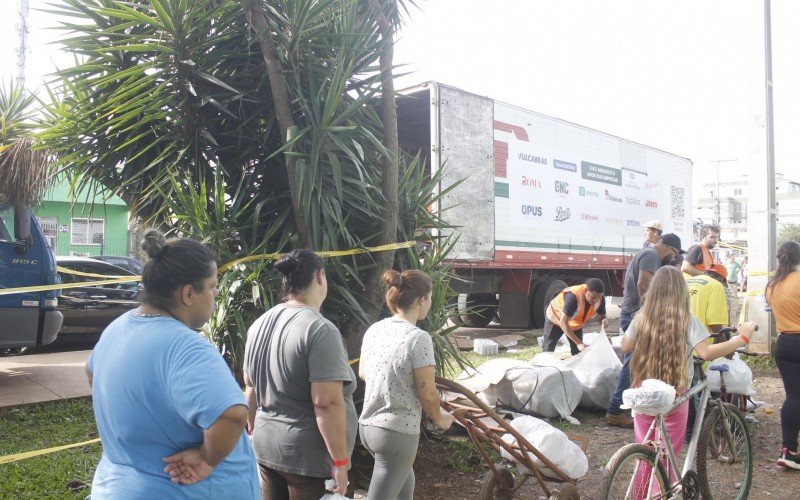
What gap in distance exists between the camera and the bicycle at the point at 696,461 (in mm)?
3617

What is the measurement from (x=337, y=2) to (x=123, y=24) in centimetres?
132

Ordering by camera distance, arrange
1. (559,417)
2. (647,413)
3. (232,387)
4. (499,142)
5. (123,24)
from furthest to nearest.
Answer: (499,142) < (559,417) < (123,24) < (647,413) < (232,387)

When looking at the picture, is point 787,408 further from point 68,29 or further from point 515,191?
point 515,191

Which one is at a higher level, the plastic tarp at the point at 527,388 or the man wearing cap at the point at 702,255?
the man wearing cap at the point at 702,255

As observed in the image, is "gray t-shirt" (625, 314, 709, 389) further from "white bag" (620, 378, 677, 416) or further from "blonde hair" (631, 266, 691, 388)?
"white bag" (620, 378, 677, 416)

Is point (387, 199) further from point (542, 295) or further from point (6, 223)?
point (542, 295)

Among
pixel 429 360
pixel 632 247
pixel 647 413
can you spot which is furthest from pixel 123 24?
pixel 632 247

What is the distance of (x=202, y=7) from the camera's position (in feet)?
13.7

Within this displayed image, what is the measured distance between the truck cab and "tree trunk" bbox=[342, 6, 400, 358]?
4.17 metres

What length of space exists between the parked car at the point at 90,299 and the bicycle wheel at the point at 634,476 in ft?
24.3

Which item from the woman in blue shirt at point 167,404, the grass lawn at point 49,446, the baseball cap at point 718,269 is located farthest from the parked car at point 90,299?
the woman in blue shirt at point 167,404

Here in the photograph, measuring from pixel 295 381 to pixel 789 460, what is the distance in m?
4.16

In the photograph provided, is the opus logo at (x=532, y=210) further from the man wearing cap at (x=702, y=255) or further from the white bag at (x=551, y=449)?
the white bag at (x=551, y=449)

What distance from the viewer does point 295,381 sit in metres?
2.68
